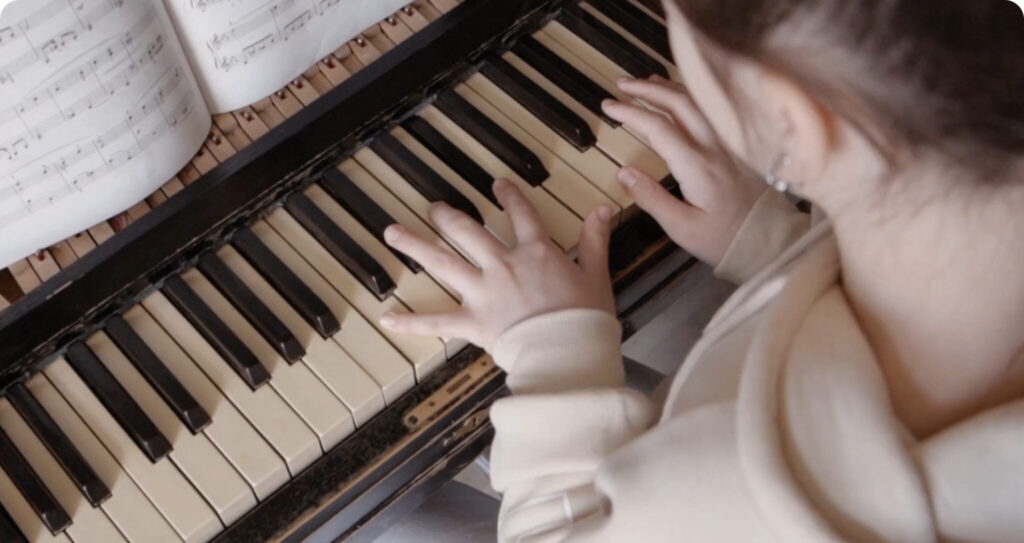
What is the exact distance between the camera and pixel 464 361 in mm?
966

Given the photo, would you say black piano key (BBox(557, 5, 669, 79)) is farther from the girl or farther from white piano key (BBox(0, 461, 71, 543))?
white piano key (BBox(0, 461, 71, 543))

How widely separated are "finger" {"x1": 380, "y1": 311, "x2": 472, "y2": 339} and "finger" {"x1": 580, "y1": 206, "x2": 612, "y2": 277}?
14 centimetres

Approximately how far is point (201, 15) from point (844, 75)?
613 millimetres

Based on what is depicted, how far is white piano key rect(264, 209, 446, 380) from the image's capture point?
0.93 m

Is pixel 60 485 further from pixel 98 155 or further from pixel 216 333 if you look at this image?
pixel 98 155

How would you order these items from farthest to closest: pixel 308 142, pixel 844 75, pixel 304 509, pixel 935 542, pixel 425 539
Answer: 1. pixel 425 539
2. pixel 308 142
3. pixel 304 509
4. pixel 935 542
5. pixel 844 75

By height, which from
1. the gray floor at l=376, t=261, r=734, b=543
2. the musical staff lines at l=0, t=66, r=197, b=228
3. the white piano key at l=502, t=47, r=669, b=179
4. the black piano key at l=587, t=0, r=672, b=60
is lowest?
the gray floor at l=376, t=261, r=734, b=543

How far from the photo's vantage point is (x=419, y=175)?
1016mm

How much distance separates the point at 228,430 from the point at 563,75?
51cm

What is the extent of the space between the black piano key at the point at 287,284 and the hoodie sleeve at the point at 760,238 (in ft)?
1.28

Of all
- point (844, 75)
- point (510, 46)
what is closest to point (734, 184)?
point (510, 46)

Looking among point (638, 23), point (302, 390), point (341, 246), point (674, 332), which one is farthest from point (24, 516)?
point (674, 332)

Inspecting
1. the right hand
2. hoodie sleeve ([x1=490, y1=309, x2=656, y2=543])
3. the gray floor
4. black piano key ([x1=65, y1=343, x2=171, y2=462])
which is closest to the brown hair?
hoodie sleeve ([x1=490, y1=309, x2=656, y2=543])

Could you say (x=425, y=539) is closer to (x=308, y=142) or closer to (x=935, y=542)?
(x=308, y=142)
